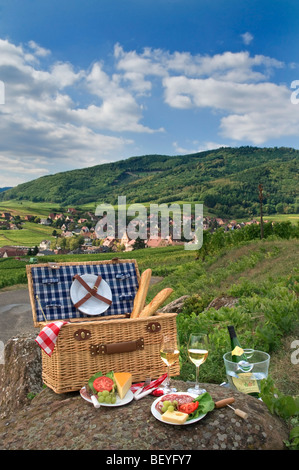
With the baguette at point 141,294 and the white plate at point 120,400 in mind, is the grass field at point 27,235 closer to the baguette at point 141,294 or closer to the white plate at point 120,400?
the baguette at point 141,294

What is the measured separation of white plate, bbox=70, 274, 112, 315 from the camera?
14.4 feet

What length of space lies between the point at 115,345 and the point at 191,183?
86.1 meters

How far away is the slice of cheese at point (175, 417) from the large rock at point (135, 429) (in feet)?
0.21

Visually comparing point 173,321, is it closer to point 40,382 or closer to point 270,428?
point 270,428

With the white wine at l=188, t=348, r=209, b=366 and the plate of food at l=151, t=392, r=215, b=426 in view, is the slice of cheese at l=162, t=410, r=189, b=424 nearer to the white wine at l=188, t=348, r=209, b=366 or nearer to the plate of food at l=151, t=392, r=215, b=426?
the plate of food at l=151, t=392, r=215, b=426

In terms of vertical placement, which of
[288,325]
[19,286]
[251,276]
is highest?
[288,325]

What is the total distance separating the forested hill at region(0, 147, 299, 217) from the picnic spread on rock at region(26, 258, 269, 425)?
5786 cm

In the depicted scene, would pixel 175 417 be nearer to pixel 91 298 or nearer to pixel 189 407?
pixel 189 407

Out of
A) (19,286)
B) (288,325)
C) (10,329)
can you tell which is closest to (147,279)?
(288,325)

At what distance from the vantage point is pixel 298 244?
603 inches

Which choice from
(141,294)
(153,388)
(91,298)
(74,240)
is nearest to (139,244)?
(74,240)

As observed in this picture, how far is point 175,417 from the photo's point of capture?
7.36 feet

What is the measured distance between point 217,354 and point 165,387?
1.66 metres

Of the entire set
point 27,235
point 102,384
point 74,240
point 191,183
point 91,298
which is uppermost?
point 191,183
